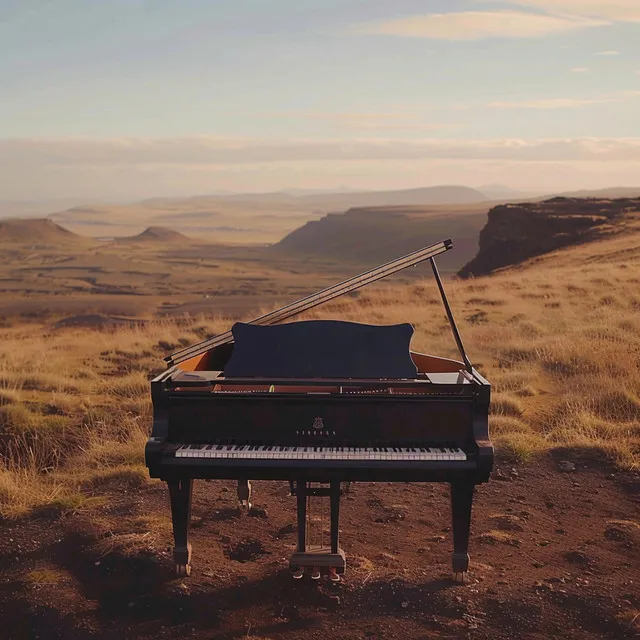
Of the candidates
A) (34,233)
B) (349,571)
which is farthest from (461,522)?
(34,233)

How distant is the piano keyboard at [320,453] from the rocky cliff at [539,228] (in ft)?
121

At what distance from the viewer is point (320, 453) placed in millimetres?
5375

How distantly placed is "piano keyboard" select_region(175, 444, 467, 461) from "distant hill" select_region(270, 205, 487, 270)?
10492 centimetres

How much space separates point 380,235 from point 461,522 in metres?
133

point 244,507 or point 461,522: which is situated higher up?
point 461,522

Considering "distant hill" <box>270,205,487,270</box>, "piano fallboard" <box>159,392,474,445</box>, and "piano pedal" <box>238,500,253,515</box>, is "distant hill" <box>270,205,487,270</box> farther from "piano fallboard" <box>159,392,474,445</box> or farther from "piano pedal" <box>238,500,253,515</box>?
"piano fallboard" <box>159,392,474,445</box>

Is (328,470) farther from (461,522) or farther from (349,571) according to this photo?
(349,571)

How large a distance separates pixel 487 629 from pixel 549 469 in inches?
149

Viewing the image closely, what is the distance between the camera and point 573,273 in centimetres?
2648

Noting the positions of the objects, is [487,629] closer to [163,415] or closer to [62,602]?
[163,415]

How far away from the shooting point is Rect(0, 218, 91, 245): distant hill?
115 meters

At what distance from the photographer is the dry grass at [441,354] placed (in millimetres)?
9109

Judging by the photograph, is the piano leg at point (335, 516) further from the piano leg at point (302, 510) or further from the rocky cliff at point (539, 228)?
the rocky cliff at point (539, 228)

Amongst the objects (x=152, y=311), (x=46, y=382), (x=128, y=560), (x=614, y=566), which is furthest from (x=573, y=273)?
(x=152, y=311)
